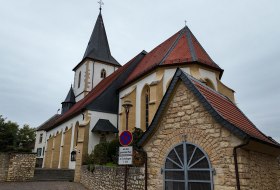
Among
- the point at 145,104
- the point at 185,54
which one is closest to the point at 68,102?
the point at 145,104

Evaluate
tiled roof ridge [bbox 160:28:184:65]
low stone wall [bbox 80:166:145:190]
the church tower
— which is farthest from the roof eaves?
the church tower

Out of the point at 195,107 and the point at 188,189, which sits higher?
the point at 195,107

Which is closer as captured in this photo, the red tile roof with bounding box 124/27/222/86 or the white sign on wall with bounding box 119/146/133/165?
the white sign on wall with bounding box 119/146/133/165

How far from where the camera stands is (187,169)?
5.79 metres

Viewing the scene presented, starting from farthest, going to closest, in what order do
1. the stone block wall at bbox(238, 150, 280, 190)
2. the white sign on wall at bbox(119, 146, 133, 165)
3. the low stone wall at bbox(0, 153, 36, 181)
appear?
the low stone wall at bbox(0, 153, 36, 181) → the white sign on wall at bbox(119, 146, 133, 165) → the stone block wall at bbox(238, 150, 280, 190)

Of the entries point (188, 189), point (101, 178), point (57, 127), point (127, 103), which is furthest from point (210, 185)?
point (57, 127)

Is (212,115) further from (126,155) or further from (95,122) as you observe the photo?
(95,122)

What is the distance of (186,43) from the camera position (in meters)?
18.0

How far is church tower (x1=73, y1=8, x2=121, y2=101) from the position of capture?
30.0 meters

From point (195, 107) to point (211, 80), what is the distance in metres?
10.9

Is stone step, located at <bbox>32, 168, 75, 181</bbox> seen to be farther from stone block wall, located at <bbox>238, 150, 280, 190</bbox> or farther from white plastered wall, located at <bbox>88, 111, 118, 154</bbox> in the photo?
stone block wall, located at <bbox>238, 150, 280, 190</bbox>

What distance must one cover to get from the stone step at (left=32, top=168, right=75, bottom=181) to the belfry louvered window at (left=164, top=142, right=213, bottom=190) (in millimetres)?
12256

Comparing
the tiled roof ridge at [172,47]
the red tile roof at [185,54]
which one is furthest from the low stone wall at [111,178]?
the tiled roof ridge at [172,47]

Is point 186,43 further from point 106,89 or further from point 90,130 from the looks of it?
point 90,130
